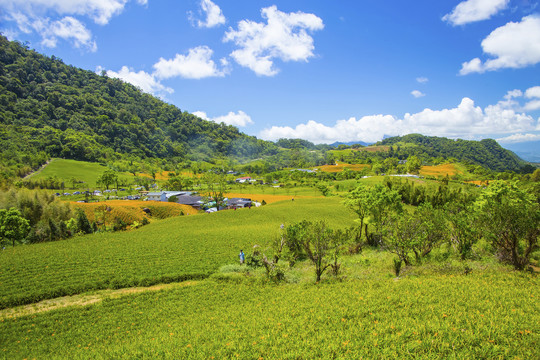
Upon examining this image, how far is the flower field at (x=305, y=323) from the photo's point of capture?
7457 mm

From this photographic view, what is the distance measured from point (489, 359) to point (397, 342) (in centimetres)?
222

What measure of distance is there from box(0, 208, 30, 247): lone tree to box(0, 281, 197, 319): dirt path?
22.1m

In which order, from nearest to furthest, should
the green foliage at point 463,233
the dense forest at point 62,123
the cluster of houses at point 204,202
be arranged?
the green foliage at point 463,233, the cluster of houses at point 204,202, the dense forest at point 62,123

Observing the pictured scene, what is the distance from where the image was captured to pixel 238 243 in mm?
29906

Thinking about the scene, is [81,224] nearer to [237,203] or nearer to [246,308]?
[246,308]

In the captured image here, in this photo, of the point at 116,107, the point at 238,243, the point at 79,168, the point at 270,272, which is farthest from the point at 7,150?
the point at 270,272

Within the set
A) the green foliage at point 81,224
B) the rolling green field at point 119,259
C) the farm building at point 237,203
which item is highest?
the green foliage at point 81,224

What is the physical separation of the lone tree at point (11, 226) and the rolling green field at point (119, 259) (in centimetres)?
476

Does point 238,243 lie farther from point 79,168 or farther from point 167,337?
point 79,168

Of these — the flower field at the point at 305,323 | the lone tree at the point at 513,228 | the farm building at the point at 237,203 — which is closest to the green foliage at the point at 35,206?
the flower field at the point at 305,323

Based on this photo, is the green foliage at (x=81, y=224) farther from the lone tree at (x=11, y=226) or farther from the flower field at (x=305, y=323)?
the flower field at (x=305, y=323)

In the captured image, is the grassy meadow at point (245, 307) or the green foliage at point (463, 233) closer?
the grassy meadow at point (245, 307)

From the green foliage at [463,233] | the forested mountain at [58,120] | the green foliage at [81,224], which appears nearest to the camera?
the green foliage at [463,233]

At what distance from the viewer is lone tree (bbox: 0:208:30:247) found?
31163 millimetres
